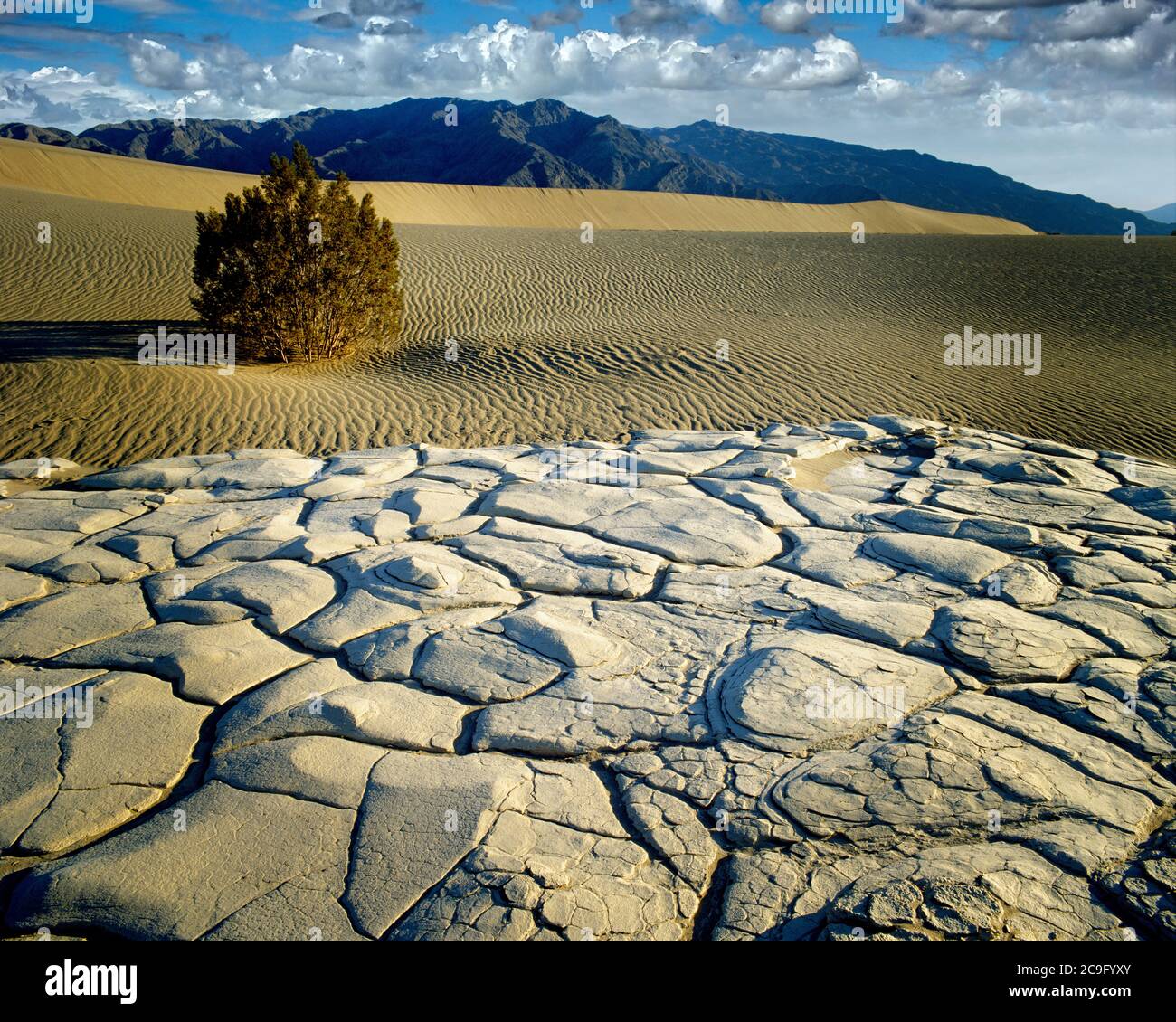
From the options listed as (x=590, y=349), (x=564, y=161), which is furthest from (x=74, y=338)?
(x=564, y=161)

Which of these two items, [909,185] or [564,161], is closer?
[564,161]

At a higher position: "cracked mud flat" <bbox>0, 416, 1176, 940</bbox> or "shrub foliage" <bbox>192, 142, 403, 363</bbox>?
"shrub foliage" <bbox>192, 142, 403, 363</bbox>

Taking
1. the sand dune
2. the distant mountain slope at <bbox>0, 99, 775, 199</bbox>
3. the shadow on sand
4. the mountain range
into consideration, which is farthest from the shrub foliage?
the distant mountain slope at <bbox>0, 99, 775, 199</bbox>

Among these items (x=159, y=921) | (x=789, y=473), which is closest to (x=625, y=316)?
(x=789, y=473)

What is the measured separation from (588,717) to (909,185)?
16310cm

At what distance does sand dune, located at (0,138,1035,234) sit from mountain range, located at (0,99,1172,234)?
61.9 m

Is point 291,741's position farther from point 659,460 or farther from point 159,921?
point 659,460

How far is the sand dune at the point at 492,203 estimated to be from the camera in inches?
1323

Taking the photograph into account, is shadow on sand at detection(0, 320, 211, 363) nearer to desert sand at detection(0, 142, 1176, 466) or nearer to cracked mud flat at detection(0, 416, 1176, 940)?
desert sand at detection(0, 142, 1176, 466)

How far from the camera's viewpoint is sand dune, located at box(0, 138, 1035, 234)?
3359 centimetres

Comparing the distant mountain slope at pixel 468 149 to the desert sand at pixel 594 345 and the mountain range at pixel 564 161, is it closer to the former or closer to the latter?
the mountain range at pixel 564 161

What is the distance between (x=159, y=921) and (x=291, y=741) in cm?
83

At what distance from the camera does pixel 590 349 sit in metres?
12.4

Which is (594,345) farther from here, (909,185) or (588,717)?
(909,185)
